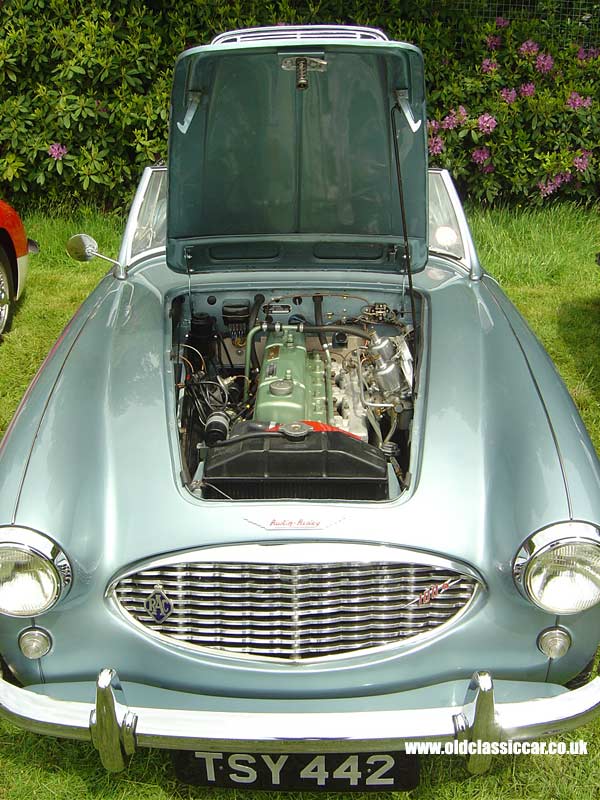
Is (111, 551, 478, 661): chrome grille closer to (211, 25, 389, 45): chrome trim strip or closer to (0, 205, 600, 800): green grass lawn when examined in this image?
(0, 205, 600, 800): green grass lawn

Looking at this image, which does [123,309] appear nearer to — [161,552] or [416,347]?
[416,347]

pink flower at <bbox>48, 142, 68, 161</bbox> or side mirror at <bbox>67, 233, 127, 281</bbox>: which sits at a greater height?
side mirror at <bbox>67, 233, 127, 281</bbox>

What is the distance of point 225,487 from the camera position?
227 centimetres

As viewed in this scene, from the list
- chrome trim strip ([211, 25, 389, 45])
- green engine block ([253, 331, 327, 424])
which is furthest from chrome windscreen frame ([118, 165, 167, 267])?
chrome trim strip ([211, 25, 389, 45])

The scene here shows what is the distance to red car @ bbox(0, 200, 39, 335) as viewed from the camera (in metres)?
5.34

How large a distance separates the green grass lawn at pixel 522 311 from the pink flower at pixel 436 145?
65 cm

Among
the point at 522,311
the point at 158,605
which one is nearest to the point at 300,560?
the point at 158,605

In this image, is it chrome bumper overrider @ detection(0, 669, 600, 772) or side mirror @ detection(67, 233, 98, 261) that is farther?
side mirror @ detection(67, 233, 98, 261)

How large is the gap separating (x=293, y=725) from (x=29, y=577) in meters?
0.76

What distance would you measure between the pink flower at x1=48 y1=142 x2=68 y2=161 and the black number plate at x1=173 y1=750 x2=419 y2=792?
5.82 m

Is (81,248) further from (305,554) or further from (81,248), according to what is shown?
(305,554)

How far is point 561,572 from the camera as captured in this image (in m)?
2.06

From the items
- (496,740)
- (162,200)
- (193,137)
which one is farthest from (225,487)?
(162,200)

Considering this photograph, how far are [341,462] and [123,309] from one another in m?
1.33
